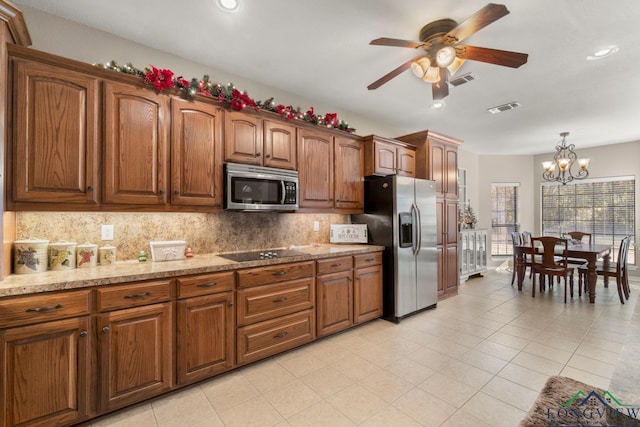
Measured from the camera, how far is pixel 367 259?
343 cm

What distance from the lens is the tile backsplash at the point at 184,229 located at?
2.19 meters

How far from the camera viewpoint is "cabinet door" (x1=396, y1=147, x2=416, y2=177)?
13.6ft

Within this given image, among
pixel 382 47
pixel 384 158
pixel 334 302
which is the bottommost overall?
pixel 334 302

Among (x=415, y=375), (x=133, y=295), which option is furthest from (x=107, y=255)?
(x=415, y=375)

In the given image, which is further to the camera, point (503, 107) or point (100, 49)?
point (503, 107)

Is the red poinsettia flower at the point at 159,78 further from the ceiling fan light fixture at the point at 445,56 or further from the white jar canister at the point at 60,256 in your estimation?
the ceiling fan light fixture at the point at 445,56

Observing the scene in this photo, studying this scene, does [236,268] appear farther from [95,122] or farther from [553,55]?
[553,55]

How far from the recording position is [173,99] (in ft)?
7.93

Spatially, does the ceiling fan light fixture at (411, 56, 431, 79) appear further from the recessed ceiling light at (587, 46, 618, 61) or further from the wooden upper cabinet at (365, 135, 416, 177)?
the recessed ceiling light at (587, 46, 618, 61)

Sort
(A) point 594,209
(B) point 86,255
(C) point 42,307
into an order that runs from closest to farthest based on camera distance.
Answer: (C) point 42,307
(B) point 86,255
(A) point 594,209

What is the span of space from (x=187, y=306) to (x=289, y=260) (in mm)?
931

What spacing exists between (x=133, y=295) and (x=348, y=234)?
2.48 meters

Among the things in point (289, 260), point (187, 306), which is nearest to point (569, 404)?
point (289, 260)

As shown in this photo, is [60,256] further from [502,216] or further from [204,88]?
[502,216]
